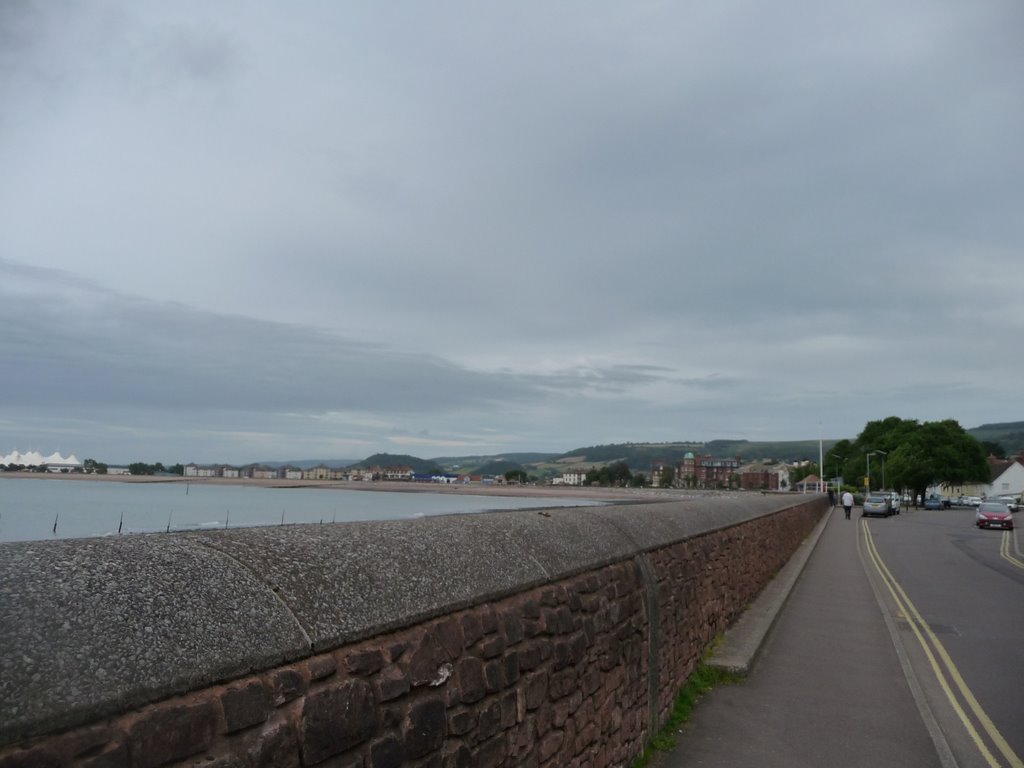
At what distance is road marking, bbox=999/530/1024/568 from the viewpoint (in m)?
21.6

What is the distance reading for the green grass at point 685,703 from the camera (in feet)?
18.8

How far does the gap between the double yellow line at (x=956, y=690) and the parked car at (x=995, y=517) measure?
2727 cm

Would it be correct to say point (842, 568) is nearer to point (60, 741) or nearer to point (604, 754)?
point (604, 754)

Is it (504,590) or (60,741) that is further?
Result: (504,590)

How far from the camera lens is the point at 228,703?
2111mm

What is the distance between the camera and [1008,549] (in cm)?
2597

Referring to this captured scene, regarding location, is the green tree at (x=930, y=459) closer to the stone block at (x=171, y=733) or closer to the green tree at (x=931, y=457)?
the green tree at (x=931, y=457)

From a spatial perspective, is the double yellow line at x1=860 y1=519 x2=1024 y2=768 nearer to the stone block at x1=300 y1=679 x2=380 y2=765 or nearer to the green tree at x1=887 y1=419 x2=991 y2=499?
the stone block at x1=300 y1=679 x2=380 y2=765

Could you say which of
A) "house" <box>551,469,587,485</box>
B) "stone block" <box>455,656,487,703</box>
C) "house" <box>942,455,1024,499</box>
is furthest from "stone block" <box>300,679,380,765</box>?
"house" <box>551,469,587,485</box>

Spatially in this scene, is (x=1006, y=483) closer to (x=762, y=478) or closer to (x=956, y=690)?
(x=762, y=478)

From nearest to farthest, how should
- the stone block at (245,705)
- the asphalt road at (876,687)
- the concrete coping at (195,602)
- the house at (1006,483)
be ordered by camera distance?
the concrete coping at (195,602), the stone block at (245,705), the asphalt road at (876,687), the house at (1006,483)

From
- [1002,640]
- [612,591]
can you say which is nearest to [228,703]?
[612,591]

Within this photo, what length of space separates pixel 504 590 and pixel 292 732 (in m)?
1.43

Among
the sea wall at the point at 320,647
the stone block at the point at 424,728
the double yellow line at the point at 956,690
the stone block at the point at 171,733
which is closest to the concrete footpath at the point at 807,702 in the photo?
the double yellow line at the point at 956,690
